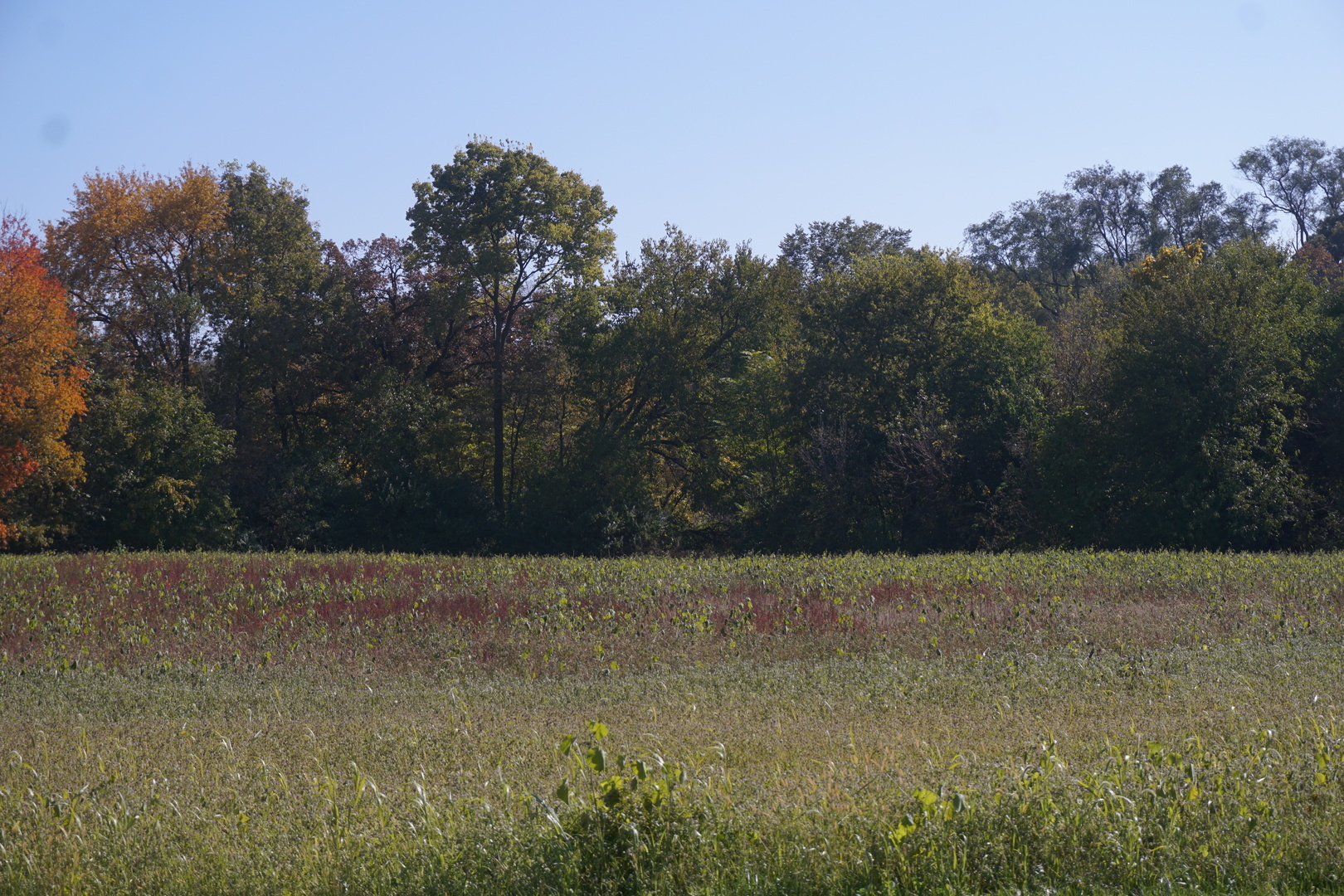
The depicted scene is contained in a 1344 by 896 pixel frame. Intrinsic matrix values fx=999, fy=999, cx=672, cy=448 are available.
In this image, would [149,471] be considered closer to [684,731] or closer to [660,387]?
[660,387]

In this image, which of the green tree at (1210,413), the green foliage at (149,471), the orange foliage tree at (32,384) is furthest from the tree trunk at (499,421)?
the green tree at (1210,413)

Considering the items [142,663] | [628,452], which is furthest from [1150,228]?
[142,663]

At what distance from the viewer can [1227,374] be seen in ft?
98.0

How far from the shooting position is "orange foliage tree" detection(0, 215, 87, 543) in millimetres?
31547

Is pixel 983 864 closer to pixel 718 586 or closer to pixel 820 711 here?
pixel 820 711

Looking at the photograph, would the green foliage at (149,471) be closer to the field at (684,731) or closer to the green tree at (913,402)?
the field at (684,731)

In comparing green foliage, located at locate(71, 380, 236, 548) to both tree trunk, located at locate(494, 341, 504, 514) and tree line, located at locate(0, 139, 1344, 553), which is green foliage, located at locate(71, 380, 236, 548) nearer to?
tree line, located at locate(0, 139, 1344, 553)

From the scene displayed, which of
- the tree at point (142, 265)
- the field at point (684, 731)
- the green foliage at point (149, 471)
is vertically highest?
the tree at point (142, 265)

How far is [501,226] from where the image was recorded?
39688mm

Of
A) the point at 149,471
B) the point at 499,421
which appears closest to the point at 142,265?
the point at 149,471

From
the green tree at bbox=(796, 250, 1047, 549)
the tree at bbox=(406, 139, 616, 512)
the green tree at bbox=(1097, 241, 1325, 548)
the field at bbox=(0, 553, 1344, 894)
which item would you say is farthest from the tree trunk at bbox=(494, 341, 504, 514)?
the green tree at bbox=(1097, 241, 1325, 548)

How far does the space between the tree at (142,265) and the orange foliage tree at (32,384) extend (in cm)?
541

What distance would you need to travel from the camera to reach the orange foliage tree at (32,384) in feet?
104

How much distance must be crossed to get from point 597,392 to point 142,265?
1841 cm
